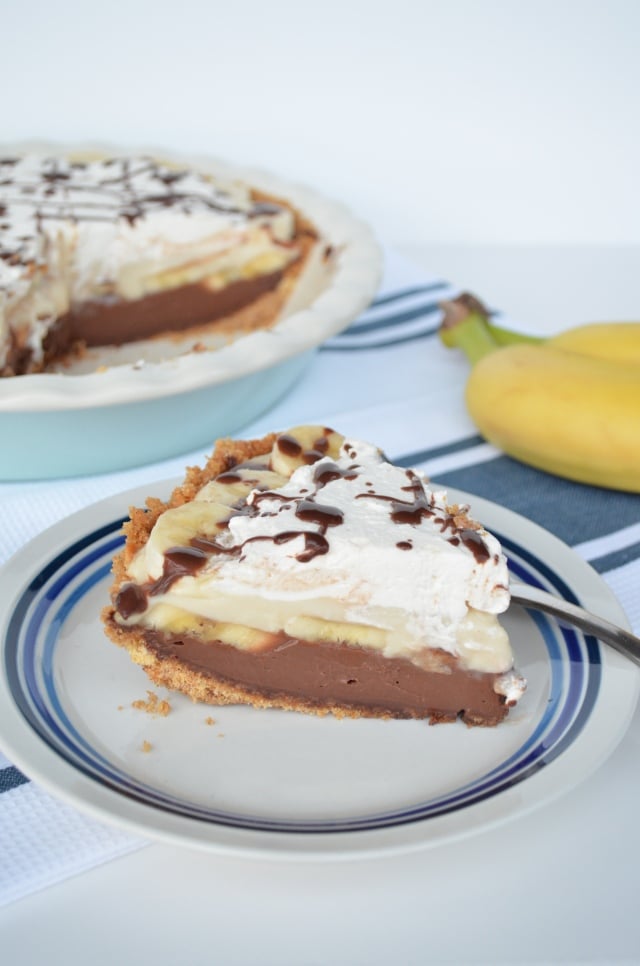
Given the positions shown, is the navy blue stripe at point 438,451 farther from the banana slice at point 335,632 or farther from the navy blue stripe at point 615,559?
the banana slice at point 335,632

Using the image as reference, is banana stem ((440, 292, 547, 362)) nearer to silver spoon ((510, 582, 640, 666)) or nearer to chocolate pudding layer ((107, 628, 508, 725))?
silver spoon ((510, 582, 640, 666))

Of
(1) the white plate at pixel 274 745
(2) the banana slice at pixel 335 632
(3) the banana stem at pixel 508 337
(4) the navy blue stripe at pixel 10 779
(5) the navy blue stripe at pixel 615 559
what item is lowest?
(4) the navy blue stripe at pixel 10 779

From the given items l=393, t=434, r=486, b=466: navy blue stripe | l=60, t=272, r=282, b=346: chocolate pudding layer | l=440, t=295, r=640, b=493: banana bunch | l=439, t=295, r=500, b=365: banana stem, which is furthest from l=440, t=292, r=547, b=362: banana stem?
l=60, t=272, r=282, b=346: chocolate pudding layer

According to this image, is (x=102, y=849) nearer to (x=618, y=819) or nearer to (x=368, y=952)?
(x=368, y=952)

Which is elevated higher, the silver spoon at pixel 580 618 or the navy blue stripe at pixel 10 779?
the silver spoon at pixel 580 618

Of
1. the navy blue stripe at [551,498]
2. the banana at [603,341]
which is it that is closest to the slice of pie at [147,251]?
the banana at [603,341]

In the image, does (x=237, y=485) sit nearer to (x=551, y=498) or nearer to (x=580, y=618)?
(x=580, y=618)
